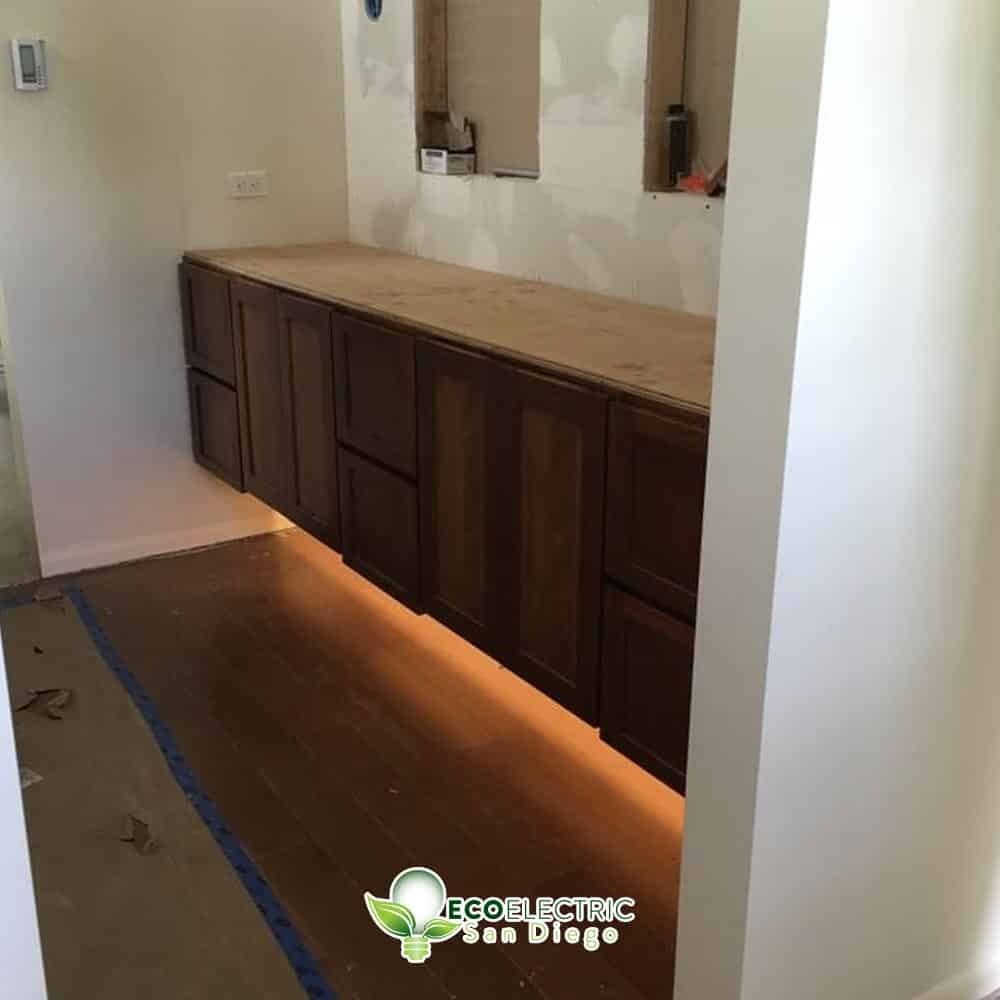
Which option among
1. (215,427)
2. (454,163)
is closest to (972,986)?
(454,163)

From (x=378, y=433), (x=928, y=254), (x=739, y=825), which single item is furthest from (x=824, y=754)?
(x=378, y=433)

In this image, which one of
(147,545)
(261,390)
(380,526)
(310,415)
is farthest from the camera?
(147,545)

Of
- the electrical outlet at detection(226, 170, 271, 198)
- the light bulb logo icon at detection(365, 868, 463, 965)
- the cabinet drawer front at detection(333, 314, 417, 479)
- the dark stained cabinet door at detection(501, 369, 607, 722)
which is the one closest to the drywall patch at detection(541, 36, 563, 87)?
the cabinet drawer front at detection(333, 314, 417, 479)

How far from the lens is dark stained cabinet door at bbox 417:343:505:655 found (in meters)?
2.35

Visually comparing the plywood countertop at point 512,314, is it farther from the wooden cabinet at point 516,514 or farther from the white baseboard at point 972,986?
the white baseboard at point 972,986

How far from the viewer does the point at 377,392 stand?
2.74 m

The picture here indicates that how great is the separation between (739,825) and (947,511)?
50 cm

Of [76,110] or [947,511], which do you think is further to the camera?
[76,110]

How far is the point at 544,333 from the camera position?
2418mm

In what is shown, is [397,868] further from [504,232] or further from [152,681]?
[504,232]

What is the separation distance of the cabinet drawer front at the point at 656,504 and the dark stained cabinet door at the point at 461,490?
38cm

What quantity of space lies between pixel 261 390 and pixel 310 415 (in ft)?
0.97

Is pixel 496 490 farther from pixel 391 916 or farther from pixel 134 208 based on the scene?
pixel 134 208

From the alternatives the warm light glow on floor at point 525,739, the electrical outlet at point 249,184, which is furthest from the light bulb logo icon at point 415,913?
the electrical outlet at point 249,184
